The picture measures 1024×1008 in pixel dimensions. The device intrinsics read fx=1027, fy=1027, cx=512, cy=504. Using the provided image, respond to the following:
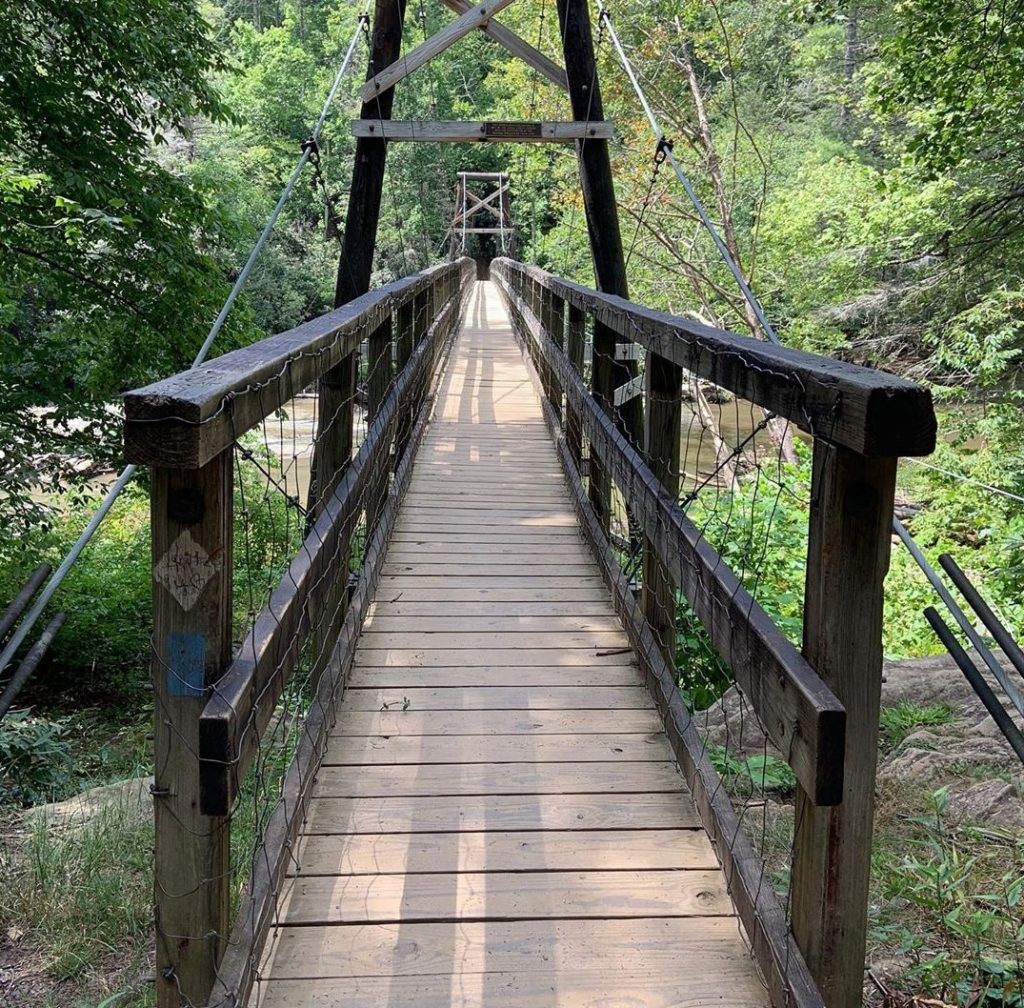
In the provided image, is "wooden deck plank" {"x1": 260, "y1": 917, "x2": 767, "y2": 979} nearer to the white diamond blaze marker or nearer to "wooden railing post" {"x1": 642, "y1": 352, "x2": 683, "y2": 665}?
the white diamond blaze marker

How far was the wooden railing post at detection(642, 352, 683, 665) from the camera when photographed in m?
2.83

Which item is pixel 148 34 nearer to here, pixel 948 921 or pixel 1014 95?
pixel 1014 95

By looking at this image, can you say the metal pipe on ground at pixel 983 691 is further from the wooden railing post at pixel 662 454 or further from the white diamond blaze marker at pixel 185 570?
the white diamond blaze marker at pixel 185 570

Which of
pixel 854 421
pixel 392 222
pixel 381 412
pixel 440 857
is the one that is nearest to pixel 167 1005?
pixel 440 857

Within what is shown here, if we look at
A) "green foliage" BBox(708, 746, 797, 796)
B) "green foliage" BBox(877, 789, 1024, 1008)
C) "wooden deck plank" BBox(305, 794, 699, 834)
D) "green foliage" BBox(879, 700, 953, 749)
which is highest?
"wooden deck plank" BBox(305, 794, 699, 834)

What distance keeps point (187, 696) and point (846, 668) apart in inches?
36.8

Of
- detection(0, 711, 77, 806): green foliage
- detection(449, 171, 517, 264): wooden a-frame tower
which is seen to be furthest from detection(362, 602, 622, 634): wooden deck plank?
detection(449, 171, 517, 264): wooden a-frame tower

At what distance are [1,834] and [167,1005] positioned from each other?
82.5 inches

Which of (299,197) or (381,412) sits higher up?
(299,197)

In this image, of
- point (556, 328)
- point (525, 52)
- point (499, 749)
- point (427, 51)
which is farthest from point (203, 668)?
point (525, 52)

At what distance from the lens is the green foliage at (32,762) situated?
4719 mm

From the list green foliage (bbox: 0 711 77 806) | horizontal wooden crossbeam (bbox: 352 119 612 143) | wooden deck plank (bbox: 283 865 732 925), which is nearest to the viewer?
Answer: wooden deck plank (bbox: 283 865 732 925)

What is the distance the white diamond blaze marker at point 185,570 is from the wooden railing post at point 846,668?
85 centimetres

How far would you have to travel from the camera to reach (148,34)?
5.99 meters
